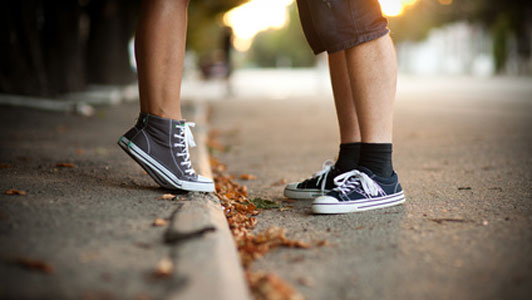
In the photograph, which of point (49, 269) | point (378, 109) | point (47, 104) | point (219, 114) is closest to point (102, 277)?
point (49, 269)

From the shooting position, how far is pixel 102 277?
1372 millimetres

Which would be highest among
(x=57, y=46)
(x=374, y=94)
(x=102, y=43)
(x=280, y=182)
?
(x=102, y=43)

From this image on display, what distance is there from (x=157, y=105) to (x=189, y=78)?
35.5 meters

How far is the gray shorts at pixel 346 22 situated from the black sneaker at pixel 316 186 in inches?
26.4

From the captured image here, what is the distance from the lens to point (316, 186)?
2.75 metres

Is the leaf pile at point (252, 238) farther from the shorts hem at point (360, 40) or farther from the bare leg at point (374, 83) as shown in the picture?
the shorts hem at point (360, 40)

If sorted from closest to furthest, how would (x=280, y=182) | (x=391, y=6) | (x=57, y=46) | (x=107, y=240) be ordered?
(x=107, y=240)
(x=280, y=182)
(x=57, y=46)
(x=391, y=6)

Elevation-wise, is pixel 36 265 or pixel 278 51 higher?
pixel 278 51

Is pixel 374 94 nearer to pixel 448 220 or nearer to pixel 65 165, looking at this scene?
pixel 448 220

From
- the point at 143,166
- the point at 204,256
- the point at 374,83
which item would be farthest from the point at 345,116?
the point at 204,256

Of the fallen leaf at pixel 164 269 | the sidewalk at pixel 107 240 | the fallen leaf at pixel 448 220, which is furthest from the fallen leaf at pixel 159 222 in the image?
the fallen leaf at pixel 448 220

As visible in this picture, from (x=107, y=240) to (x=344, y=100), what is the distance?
5.07 feet

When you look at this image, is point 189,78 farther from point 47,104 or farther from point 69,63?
point 47,104

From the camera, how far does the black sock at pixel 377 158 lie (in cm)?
247
